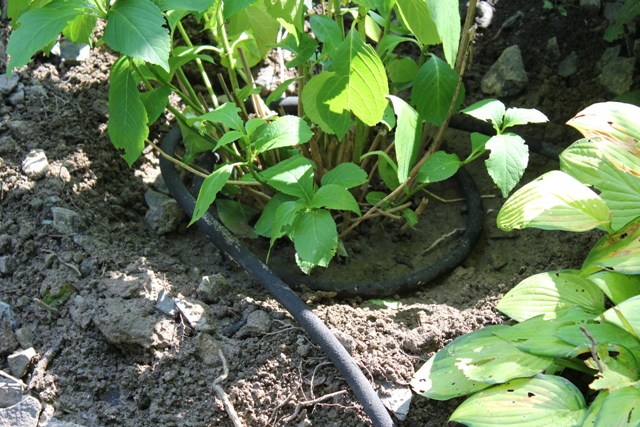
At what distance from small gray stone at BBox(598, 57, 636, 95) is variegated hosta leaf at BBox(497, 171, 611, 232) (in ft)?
3.02

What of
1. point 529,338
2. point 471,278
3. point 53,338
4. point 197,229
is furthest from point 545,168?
point 53,338

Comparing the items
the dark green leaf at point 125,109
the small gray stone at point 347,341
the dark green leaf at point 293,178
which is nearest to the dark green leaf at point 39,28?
the dark green leaf at point 125,109

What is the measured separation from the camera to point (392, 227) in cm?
230

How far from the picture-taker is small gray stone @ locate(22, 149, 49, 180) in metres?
2.05

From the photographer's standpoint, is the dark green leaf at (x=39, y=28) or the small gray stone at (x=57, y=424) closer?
the dark green leaf at (x=39, y=28)

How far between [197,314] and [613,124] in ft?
3.54

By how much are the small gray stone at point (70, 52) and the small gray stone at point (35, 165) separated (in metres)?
0.42

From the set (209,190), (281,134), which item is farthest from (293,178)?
(209,190)

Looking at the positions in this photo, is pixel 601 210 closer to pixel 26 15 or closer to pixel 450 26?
pixel 450 26

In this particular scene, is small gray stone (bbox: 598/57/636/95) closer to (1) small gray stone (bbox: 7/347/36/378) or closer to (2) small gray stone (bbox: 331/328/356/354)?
(2) small gray stone (bbox: 331/328/356/354)

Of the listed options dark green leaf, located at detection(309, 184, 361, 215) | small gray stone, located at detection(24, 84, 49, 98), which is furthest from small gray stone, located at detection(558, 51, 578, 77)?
small gray stone, located at detection(24, 84, 49, 98)

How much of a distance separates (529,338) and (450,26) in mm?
679

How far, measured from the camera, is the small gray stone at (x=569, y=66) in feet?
8.22

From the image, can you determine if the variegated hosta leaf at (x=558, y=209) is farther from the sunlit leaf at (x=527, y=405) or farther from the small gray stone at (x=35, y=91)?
the small gray stone at (x=35, y=91)
